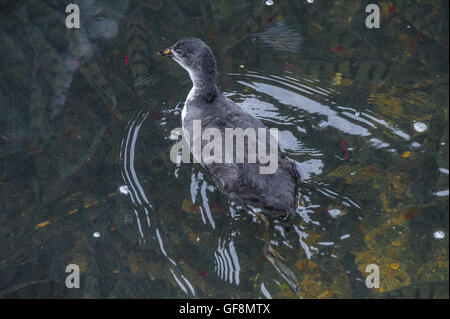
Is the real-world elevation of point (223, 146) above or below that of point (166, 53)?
below

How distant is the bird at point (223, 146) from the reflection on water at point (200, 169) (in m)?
0.21

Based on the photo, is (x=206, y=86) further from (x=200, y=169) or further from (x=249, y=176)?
(x=249, y=176)

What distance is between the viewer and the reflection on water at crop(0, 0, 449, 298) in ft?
12.4

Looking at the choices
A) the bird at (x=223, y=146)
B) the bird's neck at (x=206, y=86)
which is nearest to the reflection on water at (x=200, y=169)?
the bird at (x=223, y=146)

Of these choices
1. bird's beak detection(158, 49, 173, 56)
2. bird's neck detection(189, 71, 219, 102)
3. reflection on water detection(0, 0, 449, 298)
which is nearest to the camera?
reflection on water detection(0, 0, 449, 298)

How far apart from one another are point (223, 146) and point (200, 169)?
1.51 feet

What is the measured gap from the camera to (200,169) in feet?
14.5

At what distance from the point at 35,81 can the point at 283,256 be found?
3.16 m

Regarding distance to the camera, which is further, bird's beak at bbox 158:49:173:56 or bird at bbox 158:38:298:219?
bird's beak at bbox 158:49:173:56

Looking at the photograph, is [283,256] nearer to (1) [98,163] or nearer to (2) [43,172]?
(1) [98,163]

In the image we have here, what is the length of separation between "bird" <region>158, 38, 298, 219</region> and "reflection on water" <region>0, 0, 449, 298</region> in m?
0.21

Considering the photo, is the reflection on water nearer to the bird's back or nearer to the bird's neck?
the bird's back

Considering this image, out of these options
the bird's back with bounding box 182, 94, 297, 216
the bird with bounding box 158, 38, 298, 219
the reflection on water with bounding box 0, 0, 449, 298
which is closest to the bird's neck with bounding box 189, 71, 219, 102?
the bird with bounding box 158, 38, 298, 219

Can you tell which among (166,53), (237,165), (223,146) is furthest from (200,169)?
(166,53)
